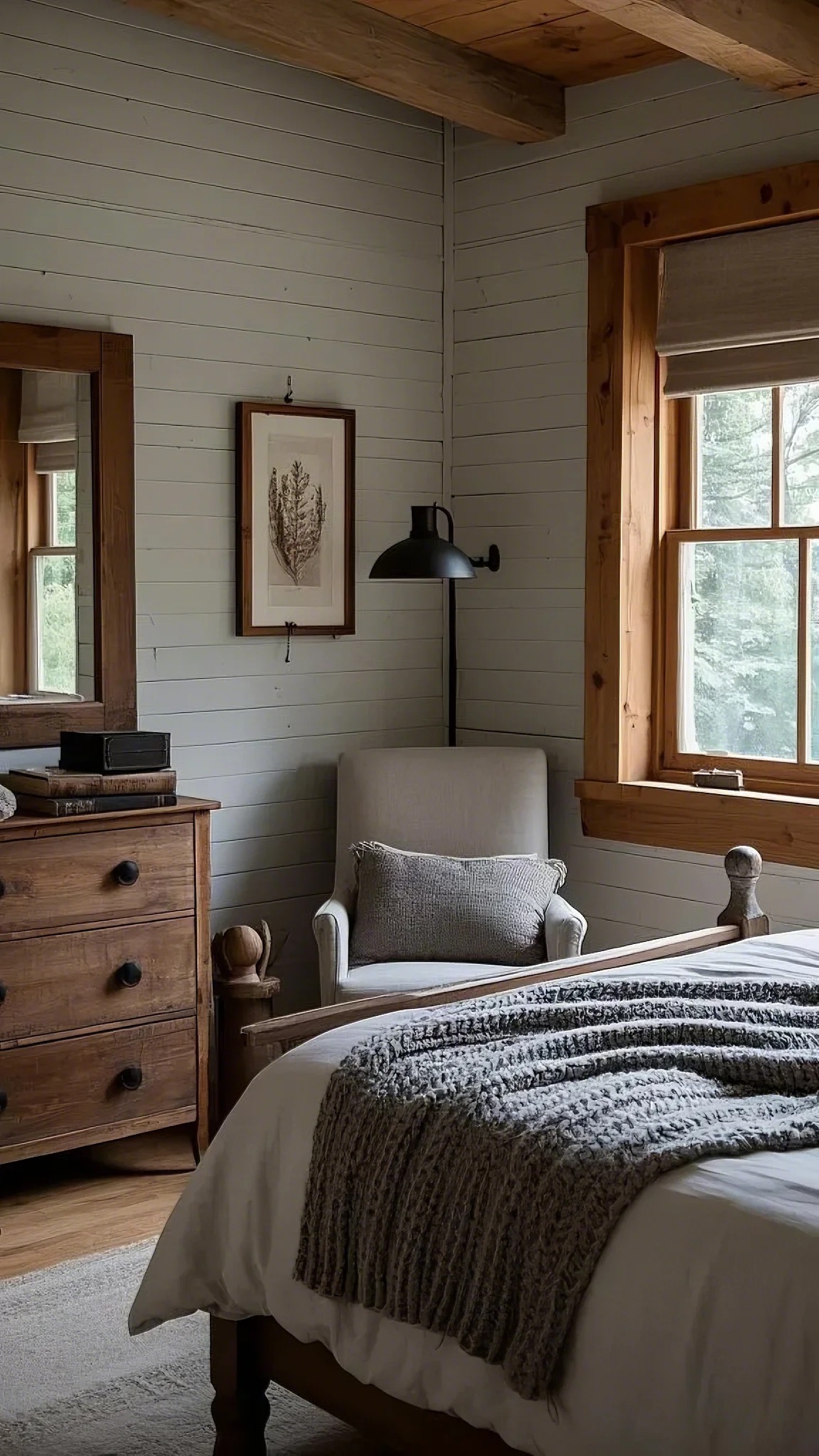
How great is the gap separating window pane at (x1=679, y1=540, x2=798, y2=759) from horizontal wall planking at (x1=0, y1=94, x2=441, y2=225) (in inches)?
54.7

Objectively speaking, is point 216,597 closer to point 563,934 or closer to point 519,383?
point 519,383

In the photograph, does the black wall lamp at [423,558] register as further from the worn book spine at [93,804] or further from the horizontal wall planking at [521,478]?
the worn book spine at [93,804]

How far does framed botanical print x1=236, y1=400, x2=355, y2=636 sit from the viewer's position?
409 cm

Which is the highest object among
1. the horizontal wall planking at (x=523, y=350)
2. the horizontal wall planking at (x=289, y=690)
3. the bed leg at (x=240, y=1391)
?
the horizontal wall planking at (x=523, y=350)

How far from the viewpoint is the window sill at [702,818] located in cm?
371

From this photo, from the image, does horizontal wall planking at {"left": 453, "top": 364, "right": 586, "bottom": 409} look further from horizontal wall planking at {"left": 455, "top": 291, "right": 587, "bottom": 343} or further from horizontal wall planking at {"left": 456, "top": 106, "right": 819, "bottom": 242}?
horizontal wall planking at {"left": 456, "top": 106, "right": 819, "bottom": 242}

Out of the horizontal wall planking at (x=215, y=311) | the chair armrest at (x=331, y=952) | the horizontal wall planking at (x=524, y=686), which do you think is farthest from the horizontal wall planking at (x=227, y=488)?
the chair armrest at (x=331, y=952)

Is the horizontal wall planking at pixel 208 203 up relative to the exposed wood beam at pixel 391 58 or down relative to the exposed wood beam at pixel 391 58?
down

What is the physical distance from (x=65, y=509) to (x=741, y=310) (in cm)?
179

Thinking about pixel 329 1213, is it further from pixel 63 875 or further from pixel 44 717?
pixel 44 717

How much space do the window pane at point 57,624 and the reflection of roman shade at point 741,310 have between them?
1696mm

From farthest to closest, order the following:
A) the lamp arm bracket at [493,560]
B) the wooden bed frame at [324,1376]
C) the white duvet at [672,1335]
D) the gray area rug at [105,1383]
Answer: the lamp arm bracket at [493,560]
the gray area rug at [105,1383]
the wooden bed frame at [324,1376]
the white duvet at [672,1335]

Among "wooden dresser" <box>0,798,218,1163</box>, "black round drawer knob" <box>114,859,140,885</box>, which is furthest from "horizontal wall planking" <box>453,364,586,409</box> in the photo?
"black round drawer knob" <box>114,859,140,885</box>

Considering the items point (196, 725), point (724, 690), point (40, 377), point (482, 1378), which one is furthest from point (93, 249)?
point (482, 1378)
